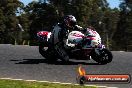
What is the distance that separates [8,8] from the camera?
76875 millimetres

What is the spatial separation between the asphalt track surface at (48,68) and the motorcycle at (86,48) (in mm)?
230

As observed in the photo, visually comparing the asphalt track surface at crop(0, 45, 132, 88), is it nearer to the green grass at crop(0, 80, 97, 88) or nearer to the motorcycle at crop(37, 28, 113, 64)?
the motorcycle at crop(37, 28, 113, 64)

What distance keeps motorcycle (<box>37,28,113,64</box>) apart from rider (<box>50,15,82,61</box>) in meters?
0.14

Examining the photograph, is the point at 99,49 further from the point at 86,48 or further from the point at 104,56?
the point at 86,48

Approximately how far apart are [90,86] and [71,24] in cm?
521

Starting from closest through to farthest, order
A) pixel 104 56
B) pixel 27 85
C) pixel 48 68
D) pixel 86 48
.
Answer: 1. pixel 27 85
2. pixel 48 68
3. pixel 104 56
4. pixel 86 48

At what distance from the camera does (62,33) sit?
14492mm

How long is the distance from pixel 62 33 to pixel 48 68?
2122 millimetres

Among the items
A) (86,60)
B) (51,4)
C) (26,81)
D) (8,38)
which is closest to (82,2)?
(51,4)

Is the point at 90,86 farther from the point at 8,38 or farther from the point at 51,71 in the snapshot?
the point at 8,38

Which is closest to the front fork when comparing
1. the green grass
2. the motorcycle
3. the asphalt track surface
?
the motorcycle

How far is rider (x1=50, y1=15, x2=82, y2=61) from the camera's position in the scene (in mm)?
14297

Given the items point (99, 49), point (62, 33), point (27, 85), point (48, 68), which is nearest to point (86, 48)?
point (99, 49)

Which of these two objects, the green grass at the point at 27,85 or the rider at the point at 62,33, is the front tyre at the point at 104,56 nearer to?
the rider at the point at 62,33
